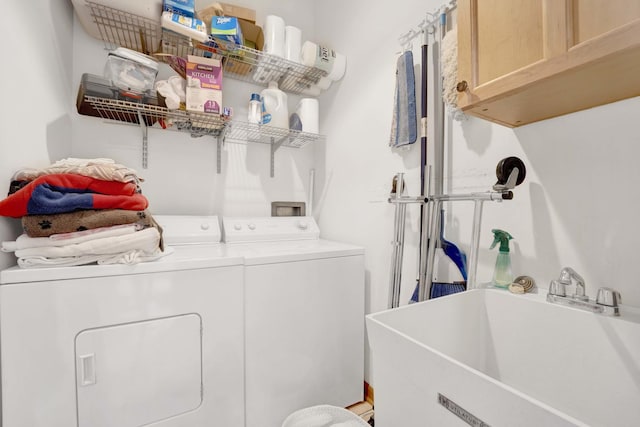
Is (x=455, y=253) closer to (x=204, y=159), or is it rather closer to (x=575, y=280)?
(x=575, y=280)

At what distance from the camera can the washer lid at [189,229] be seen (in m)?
1.67

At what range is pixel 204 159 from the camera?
2.07m

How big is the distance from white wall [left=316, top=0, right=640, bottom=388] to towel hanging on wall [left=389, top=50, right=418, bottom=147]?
99 millimetres

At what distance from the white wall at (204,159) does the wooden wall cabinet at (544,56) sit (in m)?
1.67

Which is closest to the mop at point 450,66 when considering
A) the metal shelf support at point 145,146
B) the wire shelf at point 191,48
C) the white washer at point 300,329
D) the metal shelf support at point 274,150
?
the white washer at point 300,329

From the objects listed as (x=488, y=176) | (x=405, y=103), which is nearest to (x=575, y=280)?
(x=488, y=176)

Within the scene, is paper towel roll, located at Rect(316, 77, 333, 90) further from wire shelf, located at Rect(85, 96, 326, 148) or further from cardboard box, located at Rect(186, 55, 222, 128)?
cardboard box, located at Rect(186, 55, 222, 128)

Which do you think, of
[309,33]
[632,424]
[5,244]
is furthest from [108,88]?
[632,424]

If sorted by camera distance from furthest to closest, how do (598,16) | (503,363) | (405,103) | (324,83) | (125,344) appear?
(324,83)
(405,103)
(125,344)
(503,363)
(598,16)

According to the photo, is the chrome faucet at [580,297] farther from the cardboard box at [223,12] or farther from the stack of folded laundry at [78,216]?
the cardboard box at [223,12]

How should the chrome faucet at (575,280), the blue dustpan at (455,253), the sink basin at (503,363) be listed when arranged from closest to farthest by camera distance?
the sink basin at (503,363) → the chrome faucet at (575,280) → the blue dustpan at (455,253)

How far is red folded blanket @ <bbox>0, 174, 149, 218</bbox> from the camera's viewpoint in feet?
3.07

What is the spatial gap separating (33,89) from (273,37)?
1343 millimetres

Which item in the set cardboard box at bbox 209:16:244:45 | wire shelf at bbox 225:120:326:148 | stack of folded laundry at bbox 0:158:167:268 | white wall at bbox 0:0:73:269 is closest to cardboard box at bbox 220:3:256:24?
cardboard box at bbox 209:16:244:45
